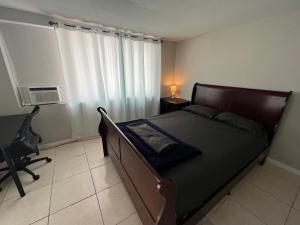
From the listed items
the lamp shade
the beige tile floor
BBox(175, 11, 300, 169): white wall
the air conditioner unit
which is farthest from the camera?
the lamp shade

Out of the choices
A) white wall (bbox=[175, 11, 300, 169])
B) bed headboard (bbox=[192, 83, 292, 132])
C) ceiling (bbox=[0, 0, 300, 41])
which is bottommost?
bed headboard (bbox=[192, 83, 292, 132])

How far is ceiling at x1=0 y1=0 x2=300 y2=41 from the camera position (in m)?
1.66

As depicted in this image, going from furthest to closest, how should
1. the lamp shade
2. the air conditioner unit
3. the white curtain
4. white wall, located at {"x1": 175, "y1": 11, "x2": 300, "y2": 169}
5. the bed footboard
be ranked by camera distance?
the lamp shade
the white curtain
the air conditioner unit
white wall, located at {"x1": 175, "y1": 11, "x2": 300, "y2": 169}
the bed footboard

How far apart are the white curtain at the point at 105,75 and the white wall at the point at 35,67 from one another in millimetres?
190

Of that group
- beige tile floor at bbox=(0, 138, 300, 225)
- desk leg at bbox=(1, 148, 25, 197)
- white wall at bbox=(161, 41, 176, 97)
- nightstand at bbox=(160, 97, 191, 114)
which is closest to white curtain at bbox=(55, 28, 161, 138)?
white wall at bbox=(161, 41, 176, 97)

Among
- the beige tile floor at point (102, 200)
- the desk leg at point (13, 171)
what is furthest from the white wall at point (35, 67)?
the desk leg at point (13, 171)

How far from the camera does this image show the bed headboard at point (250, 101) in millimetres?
2006

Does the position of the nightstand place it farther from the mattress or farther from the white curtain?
the mattress

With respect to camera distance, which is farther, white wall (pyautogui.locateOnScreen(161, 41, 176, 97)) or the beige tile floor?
white wall (pyautogui.locateOnScreen(161, 41, 176, 97))

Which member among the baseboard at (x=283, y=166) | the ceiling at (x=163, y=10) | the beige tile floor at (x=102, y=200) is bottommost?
the beige tile floor at (x=102, y=200)

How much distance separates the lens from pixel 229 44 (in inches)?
100

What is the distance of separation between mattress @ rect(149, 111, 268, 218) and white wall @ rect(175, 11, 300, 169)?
0.41 m

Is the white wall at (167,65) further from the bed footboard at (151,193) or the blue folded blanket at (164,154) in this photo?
the bed footboard at (151,193)

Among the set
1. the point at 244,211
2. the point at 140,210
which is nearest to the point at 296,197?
the point at 244,211
